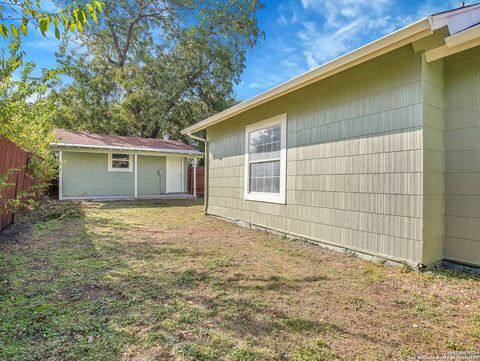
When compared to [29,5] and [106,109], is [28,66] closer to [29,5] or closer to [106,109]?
[29,5]

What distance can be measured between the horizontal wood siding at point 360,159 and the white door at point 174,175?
961 cm

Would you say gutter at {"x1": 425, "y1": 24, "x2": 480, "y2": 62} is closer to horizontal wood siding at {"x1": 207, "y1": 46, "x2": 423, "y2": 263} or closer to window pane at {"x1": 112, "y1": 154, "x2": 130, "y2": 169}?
horizontal wood siding at {"x1": 207, "y1": 46, "x2": 423, "y2": 263}

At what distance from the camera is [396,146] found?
362 centimetres

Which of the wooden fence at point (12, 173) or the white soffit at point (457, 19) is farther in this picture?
the wooden fence at point (12, 173)

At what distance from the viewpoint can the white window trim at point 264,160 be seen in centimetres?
556

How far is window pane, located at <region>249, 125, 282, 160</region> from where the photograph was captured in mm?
5832

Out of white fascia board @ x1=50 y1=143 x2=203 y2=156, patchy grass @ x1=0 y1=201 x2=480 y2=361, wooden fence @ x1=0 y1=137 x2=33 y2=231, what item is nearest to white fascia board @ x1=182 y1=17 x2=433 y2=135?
patchy grass @ x1=0 y1=201 x2=480 y2=361

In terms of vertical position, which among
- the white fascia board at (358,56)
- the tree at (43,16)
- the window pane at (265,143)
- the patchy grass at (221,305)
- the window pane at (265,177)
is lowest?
the patchy grass at (221,305)

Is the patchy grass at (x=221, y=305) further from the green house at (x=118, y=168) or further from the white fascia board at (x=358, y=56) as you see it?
the green house at (x=118, y=168)

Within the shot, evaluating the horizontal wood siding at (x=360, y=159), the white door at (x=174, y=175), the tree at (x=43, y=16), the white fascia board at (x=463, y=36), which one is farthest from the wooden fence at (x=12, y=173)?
the white door at (x=174, y=175)

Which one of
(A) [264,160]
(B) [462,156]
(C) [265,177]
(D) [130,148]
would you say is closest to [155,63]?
(D) [130,148]

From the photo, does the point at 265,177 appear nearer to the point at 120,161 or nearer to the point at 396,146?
the point at 396,146

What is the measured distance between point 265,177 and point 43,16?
4.75 meters

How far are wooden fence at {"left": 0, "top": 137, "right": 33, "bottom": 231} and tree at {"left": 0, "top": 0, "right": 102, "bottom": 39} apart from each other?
3151 millimetres
